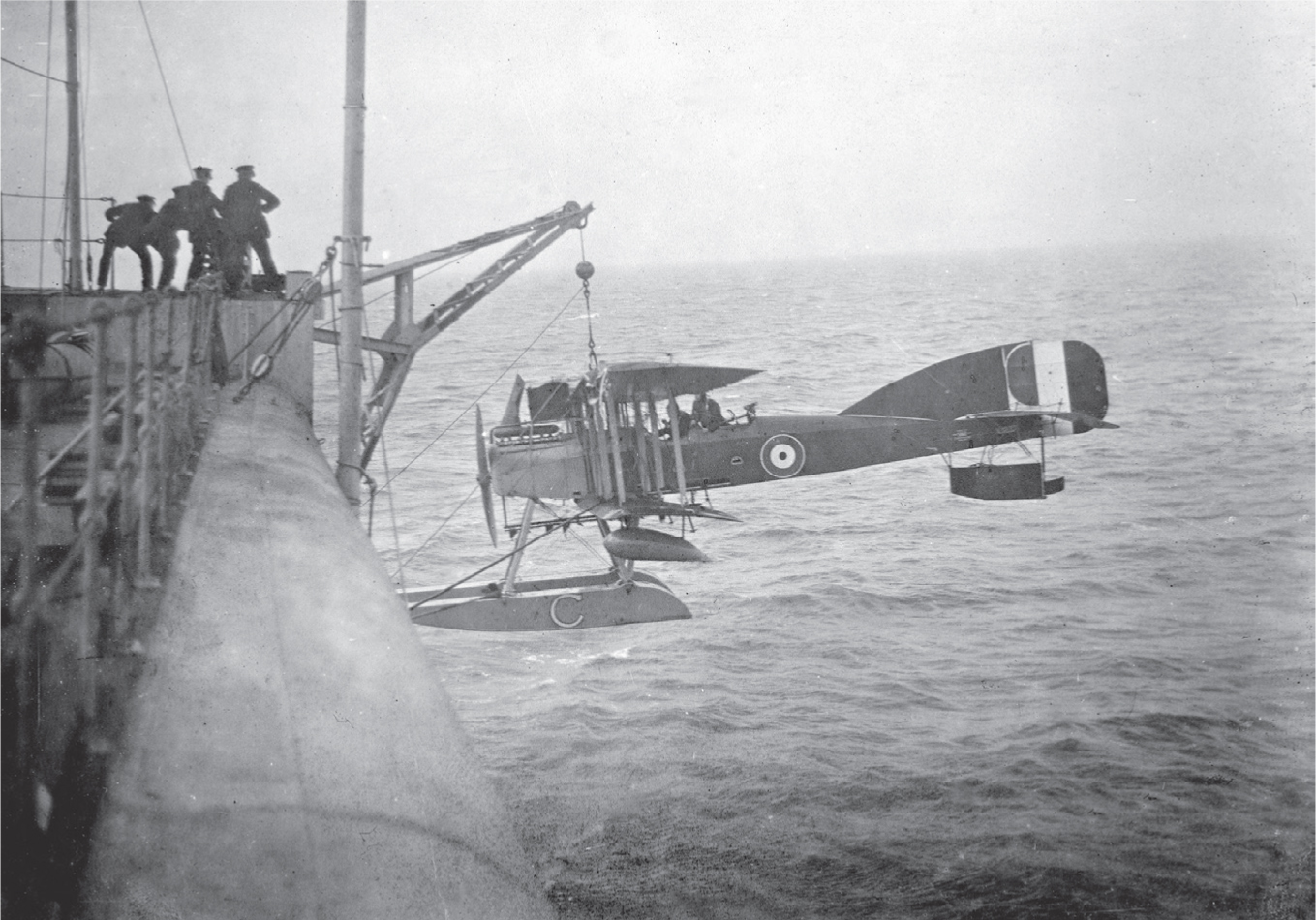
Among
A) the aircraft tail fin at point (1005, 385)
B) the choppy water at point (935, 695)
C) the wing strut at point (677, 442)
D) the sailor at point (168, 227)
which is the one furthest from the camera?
the aircraft tail fin at point (1005, 385)

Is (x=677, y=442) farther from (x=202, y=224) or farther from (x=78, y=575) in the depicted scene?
(x=78, y=575)

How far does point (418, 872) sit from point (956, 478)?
15882 mm

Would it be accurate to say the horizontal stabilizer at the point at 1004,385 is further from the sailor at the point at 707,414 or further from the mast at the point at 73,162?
the mast at the point at 73,162

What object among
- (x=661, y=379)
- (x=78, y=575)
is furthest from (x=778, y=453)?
(x=78, y=575)

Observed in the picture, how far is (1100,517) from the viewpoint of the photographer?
93.9 ft

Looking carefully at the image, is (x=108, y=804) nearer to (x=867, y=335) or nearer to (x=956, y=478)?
(x=956, y=478)

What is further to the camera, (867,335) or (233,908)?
(867,335)

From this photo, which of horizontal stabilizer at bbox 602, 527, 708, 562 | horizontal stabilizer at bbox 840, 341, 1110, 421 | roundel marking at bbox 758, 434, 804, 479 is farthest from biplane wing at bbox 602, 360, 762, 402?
horizontal stabilizer at bbox 840, 341, 1110, 421

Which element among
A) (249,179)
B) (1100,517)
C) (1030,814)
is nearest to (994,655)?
(1030,814)

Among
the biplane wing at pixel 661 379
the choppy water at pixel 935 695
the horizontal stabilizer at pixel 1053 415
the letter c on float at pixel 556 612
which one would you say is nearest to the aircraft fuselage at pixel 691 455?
the horizontal stabilizer at pixel 1053 415

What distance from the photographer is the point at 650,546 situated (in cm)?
1670

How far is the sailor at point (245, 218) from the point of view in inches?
514

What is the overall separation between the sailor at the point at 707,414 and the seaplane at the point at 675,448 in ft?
0.08

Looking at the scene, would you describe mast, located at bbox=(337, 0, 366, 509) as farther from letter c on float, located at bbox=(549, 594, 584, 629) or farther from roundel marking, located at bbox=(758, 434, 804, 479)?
roundel marking, located at bbox=(758, 434, 804, 479)
